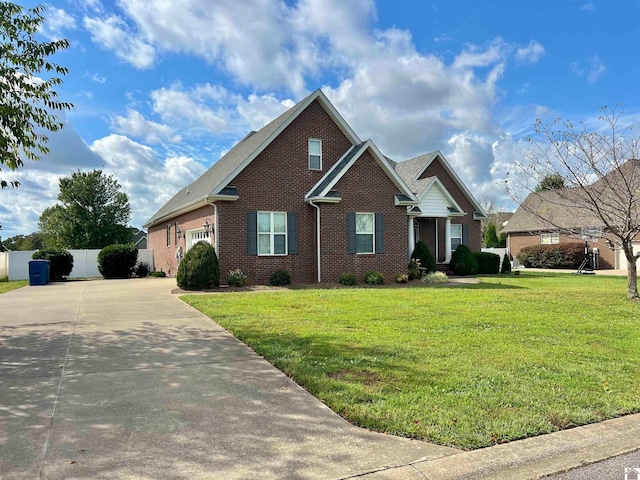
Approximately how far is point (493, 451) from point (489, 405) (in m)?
0.85

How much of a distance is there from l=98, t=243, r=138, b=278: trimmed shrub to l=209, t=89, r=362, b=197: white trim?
11797 mm

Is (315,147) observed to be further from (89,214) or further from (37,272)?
(89,214)

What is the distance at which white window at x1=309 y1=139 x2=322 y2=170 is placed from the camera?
58.6ft

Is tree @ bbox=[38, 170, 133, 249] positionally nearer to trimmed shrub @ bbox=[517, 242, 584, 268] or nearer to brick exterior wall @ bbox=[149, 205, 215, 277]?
brick exterior wall @ bbox=[149, 205, 215, 277]

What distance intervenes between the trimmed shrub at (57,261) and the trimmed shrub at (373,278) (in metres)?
16.5

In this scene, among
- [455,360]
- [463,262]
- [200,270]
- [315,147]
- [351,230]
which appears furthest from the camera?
[463,262]

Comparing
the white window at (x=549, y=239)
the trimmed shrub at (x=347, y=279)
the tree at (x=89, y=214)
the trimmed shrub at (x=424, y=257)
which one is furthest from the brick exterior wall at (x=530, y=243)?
the tree at (x=89, y=214)

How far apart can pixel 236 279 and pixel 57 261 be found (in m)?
13.4

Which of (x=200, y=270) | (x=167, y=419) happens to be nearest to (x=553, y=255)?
(x=200, y=270)

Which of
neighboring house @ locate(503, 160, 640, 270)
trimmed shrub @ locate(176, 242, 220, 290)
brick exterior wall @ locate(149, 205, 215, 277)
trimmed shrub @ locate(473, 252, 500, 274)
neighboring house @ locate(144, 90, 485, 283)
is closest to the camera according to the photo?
trimmed shrub @ locate(176, 242, 220, 290)

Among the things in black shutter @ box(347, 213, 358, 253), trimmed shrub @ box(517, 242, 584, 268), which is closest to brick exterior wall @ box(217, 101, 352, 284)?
black shutter @ box(347, 213, 358, 253)

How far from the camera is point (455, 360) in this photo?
5.96 meters

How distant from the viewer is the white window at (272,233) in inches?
660

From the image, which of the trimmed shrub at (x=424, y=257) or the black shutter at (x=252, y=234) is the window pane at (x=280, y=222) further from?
the trimmed shrub at (x=424, y=257)
